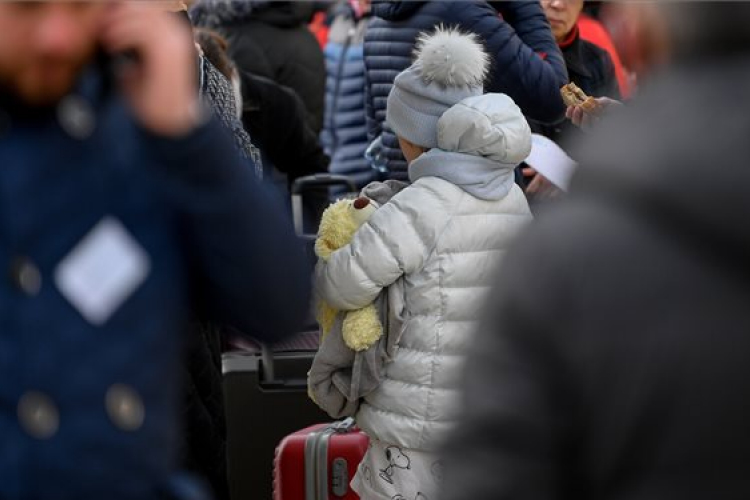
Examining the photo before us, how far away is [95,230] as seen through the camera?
1977mm

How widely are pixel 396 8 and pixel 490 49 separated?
1.28 ft

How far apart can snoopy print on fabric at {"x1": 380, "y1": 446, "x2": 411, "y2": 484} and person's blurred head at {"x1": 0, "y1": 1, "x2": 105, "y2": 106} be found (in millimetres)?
2238

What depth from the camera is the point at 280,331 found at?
7.13 ft

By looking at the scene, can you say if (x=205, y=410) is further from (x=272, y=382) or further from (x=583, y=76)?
(x=583, y=76)

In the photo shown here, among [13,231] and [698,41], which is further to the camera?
[13,231]

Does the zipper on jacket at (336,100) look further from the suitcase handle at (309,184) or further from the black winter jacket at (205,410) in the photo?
the black winter jacket at (205,410)

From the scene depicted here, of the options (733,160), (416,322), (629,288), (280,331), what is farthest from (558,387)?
(416,322)

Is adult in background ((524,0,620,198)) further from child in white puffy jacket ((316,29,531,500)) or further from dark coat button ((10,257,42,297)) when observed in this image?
dark coat button ((10,257,42,297))

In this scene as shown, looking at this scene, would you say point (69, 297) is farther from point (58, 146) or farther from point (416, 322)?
point (416, 322)

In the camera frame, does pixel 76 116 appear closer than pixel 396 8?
Yes

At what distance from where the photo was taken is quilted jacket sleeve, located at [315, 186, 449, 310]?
154 inches

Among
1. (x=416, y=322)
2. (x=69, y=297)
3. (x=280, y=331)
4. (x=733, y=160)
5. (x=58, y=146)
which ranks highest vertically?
(x=733, y=160)

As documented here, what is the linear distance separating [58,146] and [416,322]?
6.86 ft

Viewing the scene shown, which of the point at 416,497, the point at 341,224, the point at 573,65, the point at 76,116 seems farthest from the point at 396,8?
the point at 76,116
